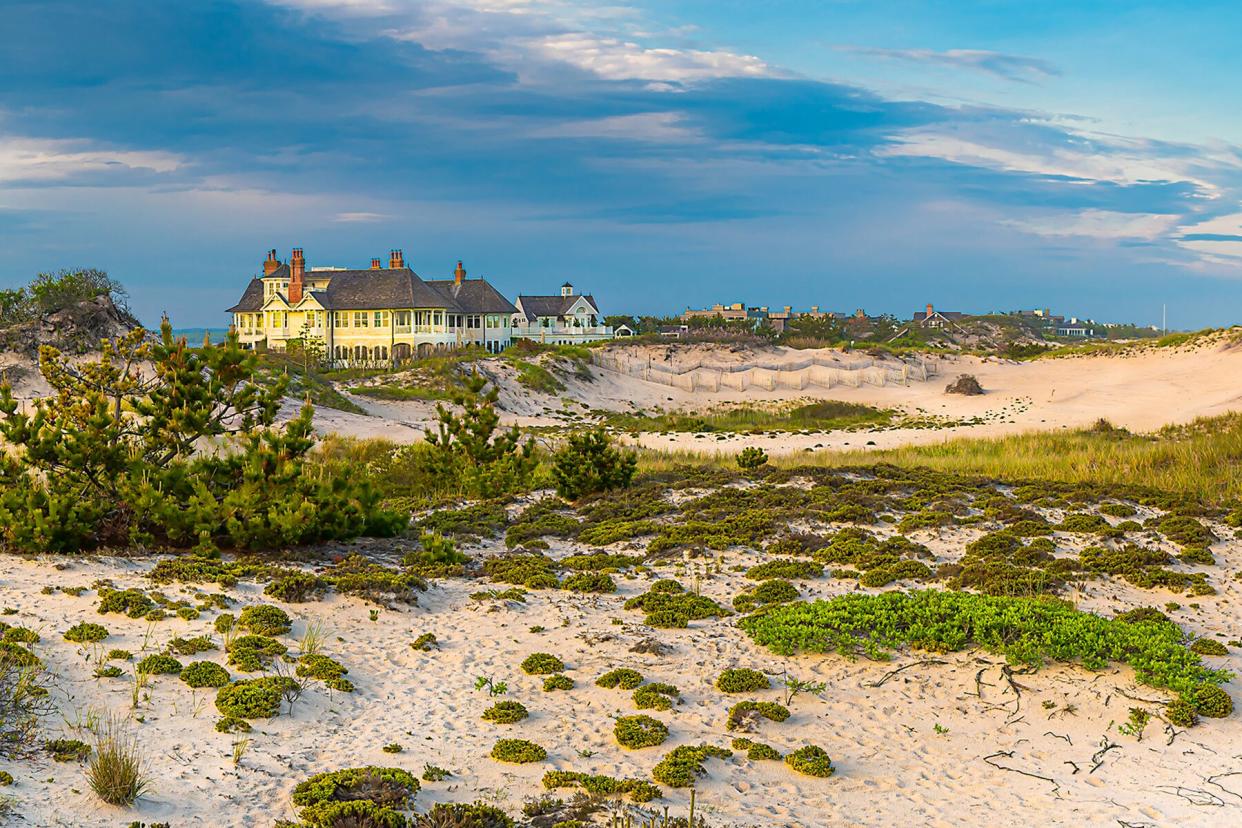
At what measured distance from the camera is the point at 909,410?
49.0 m

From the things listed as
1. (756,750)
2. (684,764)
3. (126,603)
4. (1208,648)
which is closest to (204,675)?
(126,603)

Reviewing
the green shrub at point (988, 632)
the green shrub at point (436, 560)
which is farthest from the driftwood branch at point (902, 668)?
the green shrub at point (436, 560)

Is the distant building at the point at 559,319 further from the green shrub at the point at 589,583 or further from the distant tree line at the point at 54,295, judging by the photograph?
the green shrub at the point at 589,583

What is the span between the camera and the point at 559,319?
270 ft

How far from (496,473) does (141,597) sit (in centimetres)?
964

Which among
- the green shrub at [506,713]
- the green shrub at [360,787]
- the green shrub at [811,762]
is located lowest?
the green shrub at [811,762]

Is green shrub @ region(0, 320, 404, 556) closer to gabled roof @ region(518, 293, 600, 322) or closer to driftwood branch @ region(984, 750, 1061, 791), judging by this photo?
driftwood branch @ region(984, 750, 1061, 791)

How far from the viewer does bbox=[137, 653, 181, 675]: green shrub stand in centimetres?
869

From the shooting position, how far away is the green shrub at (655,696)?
9.05 m

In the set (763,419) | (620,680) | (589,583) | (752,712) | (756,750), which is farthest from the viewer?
(763,419)

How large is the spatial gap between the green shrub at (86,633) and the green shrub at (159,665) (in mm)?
668

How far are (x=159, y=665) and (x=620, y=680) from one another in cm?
399

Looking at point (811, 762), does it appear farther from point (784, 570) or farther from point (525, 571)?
point (525, 571)

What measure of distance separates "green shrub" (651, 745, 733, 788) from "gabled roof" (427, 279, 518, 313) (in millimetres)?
63262
